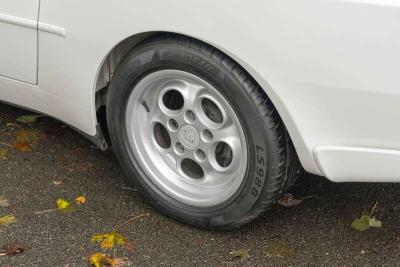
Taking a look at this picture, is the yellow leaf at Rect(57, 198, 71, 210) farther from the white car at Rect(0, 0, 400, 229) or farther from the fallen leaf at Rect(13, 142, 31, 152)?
the fallen leaf at Rect(13, 142, 31, 152)

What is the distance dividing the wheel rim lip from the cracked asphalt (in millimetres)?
167

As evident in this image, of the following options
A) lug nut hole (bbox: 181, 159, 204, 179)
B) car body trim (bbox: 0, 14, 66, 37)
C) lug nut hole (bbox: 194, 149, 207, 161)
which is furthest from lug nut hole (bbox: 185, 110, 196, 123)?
car body trim (bbox: 0, 14, 66, 37)

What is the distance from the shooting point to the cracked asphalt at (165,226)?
9.23 feet

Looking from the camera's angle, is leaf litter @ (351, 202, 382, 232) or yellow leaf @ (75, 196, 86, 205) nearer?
leaf litter @ (351, 202, 382, 232)

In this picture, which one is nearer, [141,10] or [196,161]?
[141,10]

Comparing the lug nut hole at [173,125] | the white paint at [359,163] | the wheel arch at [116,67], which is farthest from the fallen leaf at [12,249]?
the white paint at [359,163]

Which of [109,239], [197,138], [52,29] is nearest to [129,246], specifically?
[109,239]

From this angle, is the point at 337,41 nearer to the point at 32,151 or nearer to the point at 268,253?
the point at 268,253

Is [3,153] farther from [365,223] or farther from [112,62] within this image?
[365,223]

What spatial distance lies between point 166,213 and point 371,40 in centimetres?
127

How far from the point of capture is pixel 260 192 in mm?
2674

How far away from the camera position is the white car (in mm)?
2256

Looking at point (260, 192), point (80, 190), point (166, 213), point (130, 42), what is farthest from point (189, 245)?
point (130, 42)

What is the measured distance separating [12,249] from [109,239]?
16.1 inches
